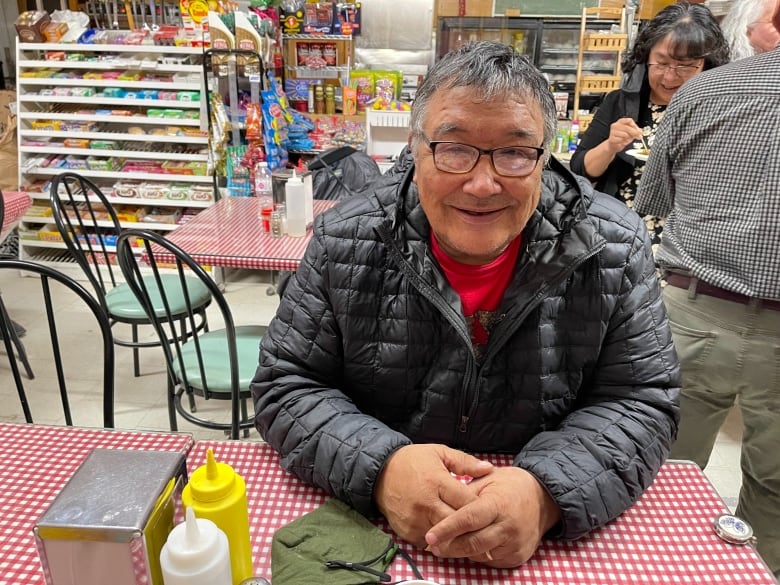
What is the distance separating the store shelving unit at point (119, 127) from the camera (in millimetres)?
4414

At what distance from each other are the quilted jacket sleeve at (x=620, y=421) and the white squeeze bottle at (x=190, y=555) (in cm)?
56

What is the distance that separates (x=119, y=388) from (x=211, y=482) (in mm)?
2821

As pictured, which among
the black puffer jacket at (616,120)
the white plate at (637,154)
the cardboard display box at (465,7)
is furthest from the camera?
the cardboard display box at (465,7)

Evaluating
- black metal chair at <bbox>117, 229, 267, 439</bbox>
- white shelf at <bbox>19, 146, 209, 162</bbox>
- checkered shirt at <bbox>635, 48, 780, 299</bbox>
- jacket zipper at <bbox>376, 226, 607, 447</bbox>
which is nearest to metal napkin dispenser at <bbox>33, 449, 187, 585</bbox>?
jacket zipper at <bbox>376, 226, 607, 447</bbox>

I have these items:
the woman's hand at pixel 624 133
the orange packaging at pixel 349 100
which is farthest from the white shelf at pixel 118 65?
the woman's hand at pixel 624 133

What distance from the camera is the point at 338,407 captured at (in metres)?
1.18

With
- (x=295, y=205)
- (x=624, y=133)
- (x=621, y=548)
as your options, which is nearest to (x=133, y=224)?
(x=295, y=205)

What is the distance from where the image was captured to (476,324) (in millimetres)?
1261

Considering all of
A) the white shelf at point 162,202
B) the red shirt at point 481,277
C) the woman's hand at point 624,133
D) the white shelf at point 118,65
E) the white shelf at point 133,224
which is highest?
the white shelf at point 118,65

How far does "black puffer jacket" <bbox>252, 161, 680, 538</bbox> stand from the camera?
118 centimetres

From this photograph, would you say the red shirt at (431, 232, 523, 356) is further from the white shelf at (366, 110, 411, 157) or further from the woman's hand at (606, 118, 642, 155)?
the white shelf at (366, 110, 411, 157)

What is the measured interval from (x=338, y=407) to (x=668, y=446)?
0.65m

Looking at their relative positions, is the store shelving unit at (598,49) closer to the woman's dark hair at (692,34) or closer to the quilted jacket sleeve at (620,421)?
the woman's dark hair at (692,34)

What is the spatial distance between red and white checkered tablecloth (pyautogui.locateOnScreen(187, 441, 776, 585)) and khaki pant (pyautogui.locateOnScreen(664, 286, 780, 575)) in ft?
2.33
